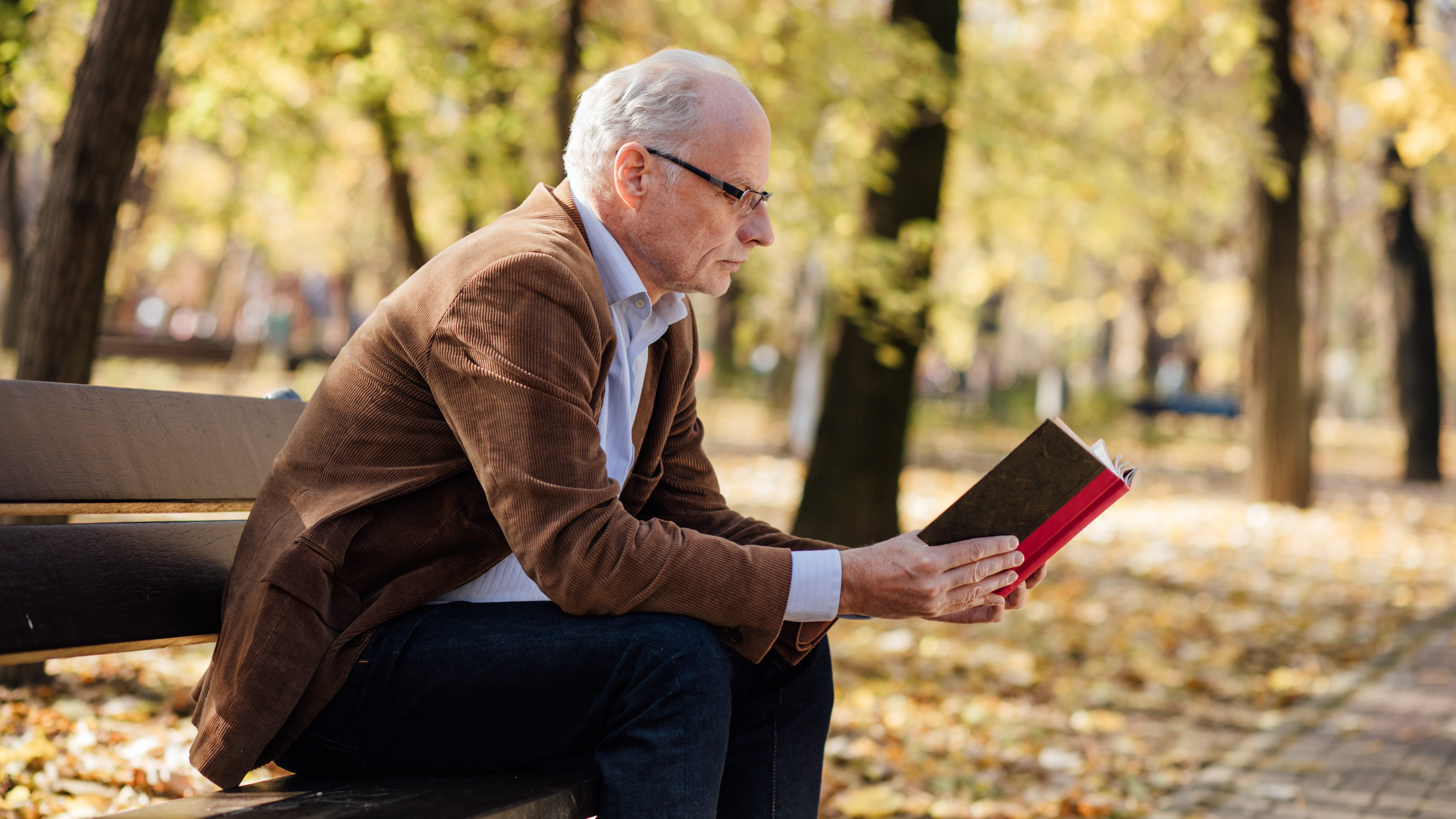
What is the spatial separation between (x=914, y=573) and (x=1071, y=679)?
389 cm

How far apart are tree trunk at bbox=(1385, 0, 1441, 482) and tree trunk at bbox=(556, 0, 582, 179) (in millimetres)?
12155

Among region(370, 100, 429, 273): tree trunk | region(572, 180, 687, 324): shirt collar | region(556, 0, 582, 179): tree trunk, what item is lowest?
region(572, 180, 687, 324): shirt collar

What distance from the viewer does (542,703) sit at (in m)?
1.92

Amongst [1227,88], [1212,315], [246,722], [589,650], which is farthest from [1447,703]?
[1212,315]

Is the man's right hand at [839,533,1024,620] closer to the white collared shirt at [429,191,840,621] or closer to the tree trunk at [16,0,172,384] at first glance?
the white collared shirt at [429,191,840,621]

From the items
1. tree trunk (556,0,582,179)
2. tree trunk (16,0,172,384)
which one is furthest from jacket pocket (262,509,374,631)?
tree trunk (556,0,582,179)

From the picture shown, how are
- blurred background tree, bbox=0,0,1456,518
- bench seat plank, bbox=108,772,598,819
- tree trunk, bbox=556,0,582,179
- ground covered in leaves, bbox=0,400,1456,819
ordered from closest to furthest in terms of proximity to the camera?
bench seat plank, bbox=108,772,598,819
ground covered in leaves, bbox=0,400,1456,819
tree trunk, bbox=556,0,582,179
blurred background tree, bbox=0,0,1456,518

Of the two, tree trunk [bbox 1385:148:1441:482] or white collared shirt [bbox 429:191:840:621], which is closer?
white collared shirt [bbox 429:191:840:621]

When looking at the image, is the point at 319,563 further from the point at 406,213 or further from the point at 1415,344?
the point at 1415,344

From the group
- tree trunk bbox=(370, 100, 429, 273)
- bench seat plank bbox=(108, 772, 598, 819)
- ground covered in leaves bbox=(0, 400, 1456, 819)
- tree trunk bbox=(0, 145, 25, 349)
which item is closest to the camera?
bench seat plank bbox=(108, 772, 598, 819)

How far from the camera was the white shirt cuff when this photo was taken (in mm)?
1964

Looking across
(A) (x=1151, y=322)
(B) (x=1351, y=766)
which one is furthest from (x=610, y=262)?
(A) (x=1151, y=322)

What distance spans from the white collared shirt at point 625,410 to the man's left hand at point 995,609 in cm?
38

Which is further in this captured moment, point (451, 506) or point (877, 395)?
point (877, 395)
